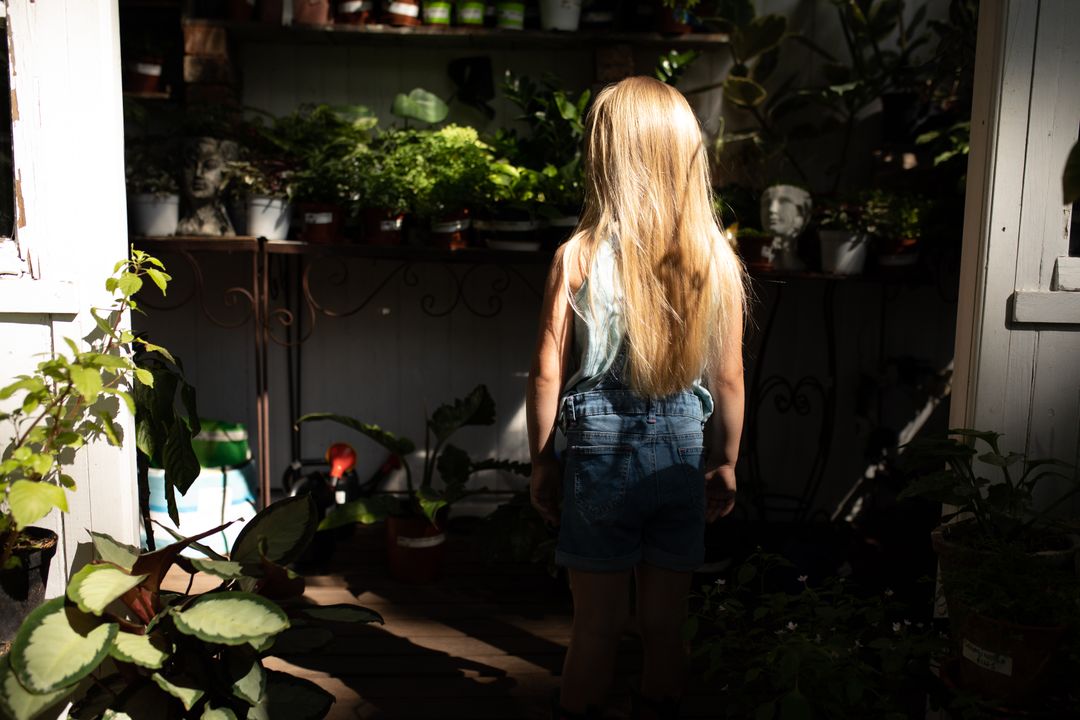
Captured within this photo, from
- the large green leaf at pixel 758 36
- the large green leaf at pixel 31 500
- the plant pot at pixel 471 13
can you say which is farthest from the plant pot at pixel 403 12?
the large green leaf at pixel 31 500

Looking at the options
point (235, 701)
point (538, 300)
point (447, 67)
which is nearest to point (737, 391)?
point (235, 701)

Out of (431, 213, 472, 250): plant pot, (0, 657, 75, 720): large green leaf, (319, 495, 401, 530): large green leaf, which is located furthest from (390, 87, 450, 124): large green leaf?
(0, 657, 75, 720): large green leaf

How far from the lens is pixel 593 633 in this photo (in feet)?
7.07

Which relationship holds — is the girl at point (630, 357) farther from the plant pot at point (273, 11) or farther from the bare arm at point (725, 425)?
the plant pot at point (273, 11)

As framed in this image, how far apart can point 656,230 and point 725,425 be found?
554 millimetres

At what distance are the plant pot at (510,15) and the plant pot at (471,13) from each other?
85 millimetres

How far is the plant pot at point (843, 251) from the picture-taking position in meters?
3.67

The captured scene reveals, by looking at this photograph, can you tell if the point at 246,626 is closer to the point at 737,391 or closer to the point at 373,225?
the point at 737,391

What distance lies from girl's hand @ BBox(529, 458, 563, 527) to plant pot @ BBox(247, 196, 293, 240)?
2029 millimetres

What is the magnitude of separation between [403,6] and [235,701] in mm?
2915

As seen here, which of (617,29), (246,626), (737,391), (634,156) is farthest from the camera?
(617,29)

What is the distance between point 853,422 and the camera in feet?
14.5

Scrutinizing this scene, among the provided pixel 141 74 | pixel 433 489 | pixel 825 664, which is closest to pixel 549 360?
pixel 825 664

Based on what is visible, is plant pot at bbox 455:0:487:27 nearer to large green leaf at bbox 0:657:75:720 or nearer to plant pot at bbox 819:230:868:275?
plant pot at bbox 819:230:868:275
